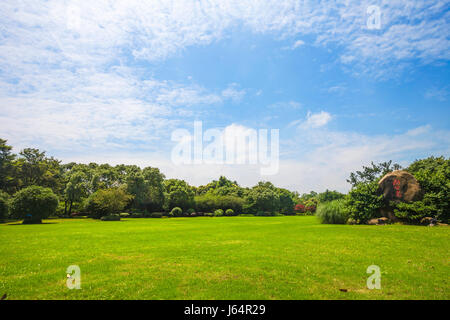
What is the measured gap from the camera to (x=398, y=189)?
23.9 metres

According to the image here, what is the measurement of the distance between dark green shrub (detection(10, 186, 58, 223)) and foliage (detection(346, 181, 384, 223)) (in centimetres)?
3954

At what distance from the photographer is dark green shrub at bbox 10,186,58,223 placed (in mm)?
33875

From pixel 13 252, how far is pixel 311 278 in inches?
543

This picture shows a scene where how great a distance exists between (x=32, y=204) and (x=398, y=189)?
148 ft

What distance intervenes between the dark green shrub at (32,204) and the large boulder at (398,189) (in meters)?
42.6

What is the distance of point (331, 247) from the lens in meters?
12.3

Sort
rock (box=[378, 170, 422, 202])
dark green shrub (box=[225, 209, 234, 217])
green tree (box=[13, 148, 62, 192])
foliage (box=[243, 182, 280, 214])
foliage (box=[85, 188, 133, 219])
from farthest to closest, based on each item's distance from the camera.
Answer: foliage (box=[243, 182, 280, 214]) → dark green shrub (box=[225, 209, 234, 217]) → green tree (box=[13, 148, 62, 192]) → foliage (box=[85, 188, 133, 219]) → rock (box=[378, 170, 422, 202])

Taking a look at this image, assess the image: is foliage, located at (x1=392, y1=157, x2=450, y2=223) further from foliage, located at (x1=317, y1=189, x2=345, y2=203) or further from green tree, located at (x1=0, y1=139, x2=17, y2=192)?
green tree, located at (x1=0, y1=139, x2=17, y2=192)
